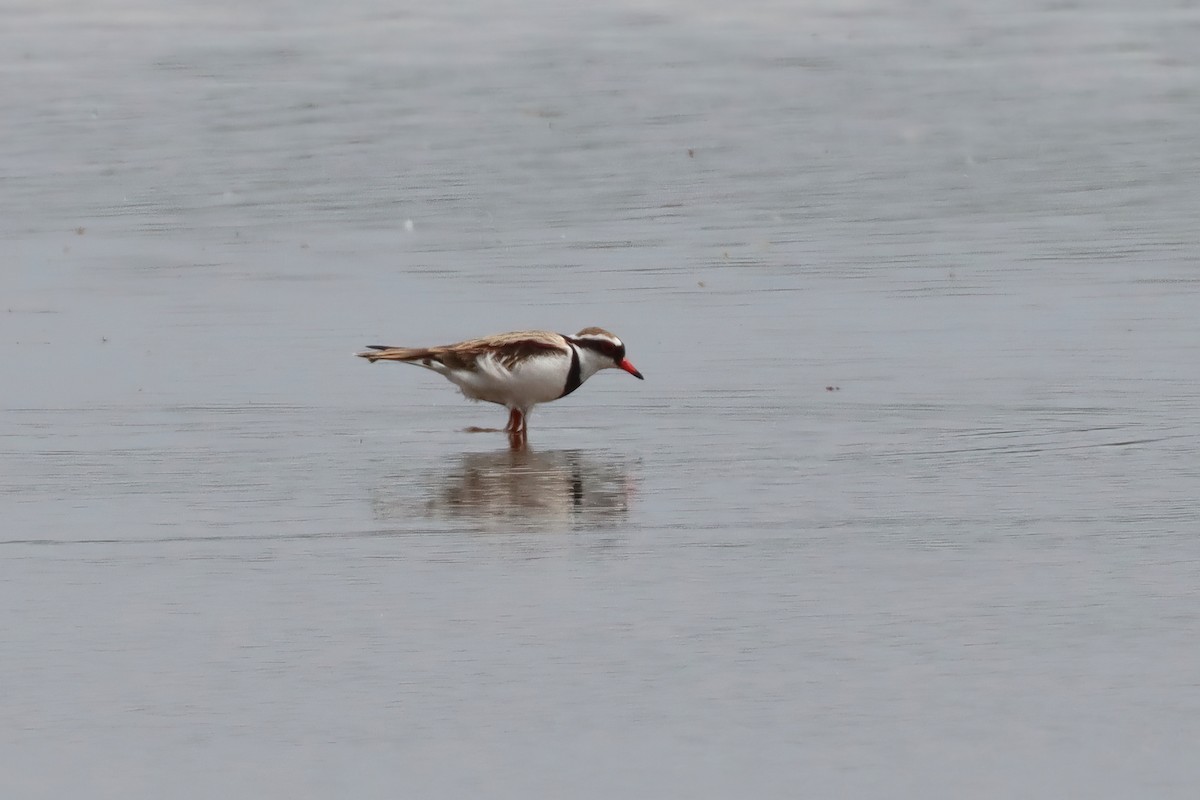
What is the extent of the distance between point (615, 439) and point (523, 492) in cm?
126

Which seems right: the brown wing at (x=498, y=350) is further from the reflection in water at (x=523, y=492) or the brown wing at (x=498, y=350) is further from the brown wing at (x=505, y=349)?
the reflection in water at (x=523, y=492)

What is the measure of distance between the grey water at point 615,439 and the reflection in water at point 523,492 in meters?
0.04

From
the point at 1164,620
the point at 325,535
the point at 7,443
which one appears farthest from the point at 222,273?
the point at 1164,620

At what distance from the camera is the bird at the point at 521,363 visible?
11.2 m

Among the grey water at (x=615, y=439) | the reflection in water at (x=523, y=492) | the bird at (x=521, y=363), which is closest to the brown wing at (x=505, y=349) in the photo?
the bird at (x=521, y=363)

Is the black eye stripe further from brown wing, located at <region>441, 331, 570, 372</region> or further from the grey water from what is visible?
the grey water

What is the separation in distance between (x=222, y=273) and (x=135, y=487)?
5.40 m

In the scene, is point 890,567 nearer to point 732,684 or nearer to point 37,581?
point 732,684

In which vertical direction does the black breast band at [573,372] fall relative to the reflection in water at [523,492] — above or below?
above

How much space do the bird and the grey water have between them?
0.24m

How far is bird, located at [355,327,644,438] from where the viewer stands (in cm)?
1120

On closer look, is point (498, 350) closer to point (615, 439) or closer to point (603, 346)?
point (603, 346)

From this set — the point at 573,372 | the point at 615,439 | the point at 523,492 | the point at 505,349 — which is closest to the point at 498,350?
the point at 505,349

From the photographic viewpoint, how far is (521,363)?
11.2 meters
